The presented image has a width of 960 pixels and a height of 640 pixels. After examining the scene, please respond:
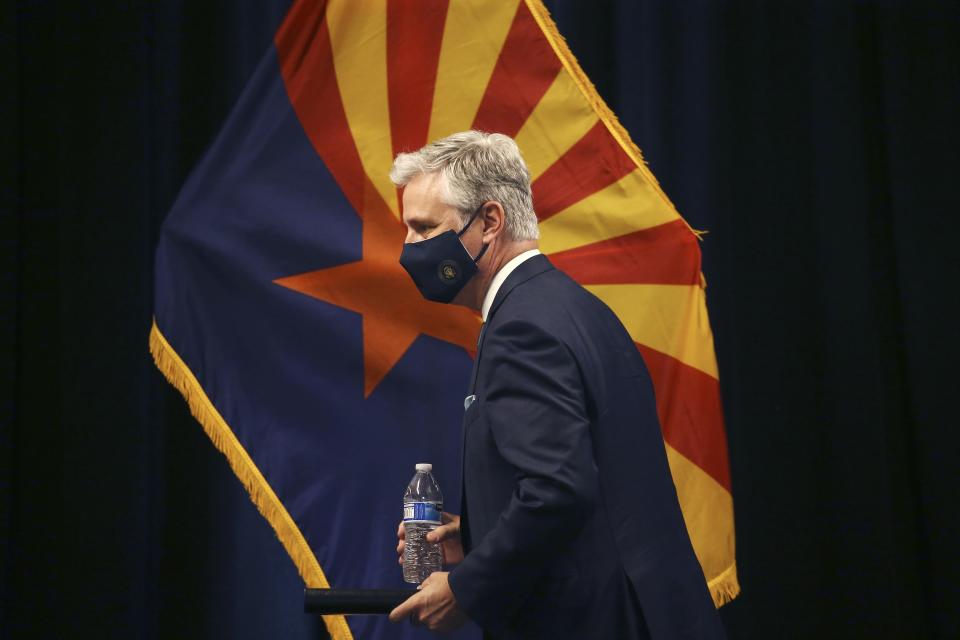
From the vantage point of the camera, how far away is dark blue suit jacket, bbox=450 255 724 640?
130cm

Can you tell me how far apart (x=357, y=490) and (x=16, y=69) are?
1500mm

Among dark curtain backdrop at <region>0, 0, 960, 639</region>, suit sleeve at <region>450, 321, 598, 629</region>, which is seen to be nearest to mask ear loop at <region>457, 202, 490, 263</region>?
suit sleeve at <region>450, 321, 598, 629</region>

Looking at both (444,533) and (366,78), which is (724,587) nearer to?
(444,533)

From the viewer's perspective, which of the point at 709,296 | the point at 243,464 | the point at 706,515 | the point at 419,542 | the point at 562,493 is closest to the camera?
the point at 562,493

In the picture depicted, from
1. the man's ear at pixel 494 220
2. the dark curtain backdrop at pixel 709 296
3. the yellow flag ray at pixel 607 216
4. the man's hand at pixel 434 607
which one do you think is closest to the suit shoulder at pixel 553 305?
the man's ear at pixel 494 220

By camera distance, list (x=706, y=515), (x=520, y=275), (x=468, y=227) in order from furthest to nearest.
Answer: (x=706, y=515)
(x=468, y=227)
(x=520, y=275)

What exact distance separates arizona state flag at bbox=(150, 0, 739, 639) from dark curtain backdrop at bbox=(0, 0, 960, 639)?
525 millimetres

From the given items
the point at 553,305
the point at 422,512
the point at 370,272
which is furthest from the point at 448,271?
the point at 370,272

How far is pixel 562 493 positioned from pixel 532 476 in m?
0.05

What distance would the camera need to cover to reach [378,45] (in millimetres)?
2377

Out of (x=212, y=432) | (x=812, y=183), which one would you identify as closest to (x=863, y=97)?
(x=812, y=183)

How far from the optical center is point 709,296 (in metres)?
2.91

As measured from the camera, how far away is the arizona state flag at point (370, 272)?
2252mm

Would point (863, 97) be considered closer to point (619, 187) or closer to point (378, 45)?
point (619, 187)
